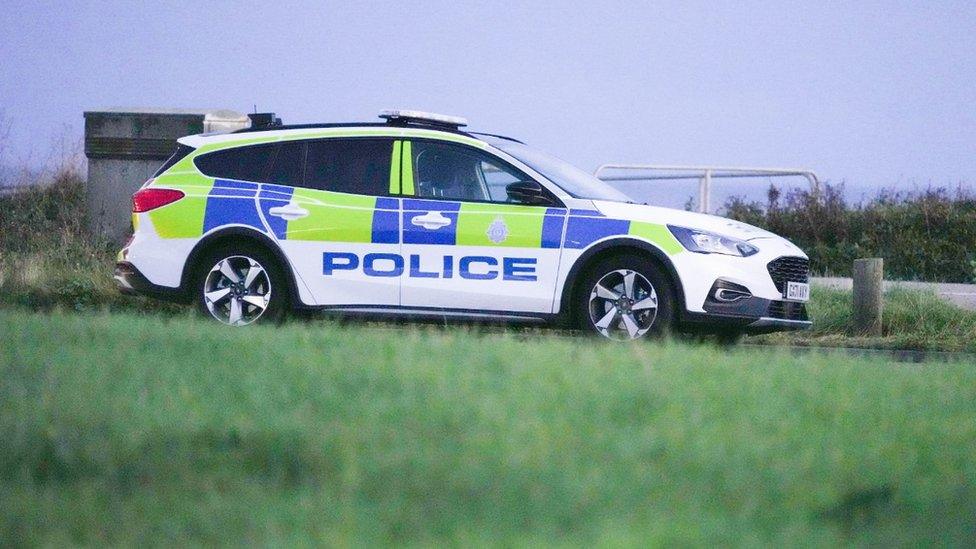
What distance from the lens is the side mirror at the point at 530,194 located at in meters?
9.46

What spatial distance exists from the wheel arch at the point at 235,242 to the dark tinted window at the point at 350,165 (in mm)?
573

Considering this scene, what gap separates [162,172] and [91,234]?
546 cm

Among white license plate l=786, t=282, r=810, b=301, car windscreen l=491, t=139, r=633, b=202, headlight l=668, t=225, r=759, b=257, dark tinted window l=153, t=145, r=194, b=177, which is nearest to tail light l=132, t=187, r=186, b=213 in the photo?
dark tinted window l=153, t=145, r=194, b=177

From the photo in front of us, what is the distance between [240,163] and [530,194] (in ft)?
7.68

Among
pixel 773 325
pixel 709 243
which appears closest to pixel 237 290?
pixel 709 243

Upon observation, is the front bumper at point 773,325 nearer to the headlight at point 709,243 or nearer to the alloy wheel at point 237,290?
the headlight at point 709,243

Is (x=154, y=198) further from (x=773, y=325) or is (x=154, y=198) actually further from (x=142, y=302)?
(x=773, y=325)

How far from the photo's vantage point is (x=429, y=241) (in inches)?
376

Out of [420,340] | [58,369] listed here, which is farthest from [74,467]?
[420,340]

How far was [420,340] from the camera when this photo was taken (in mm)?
6633

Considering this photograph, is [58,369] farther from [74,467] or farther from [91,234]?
[91,234]

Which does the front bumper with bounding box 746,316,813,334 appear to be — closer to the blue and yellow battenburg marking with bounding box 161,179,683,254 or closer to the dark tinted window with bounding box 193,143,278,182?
the blue and yellow battenburg marking with bounding box 161,179,683,254

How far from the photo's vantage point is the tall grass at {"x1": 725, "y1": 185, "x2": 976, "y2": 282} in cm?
1650

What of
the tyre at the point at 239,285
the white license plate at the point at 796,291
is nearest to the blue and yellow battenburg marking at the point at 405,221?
the tyre at the point at 239,285
